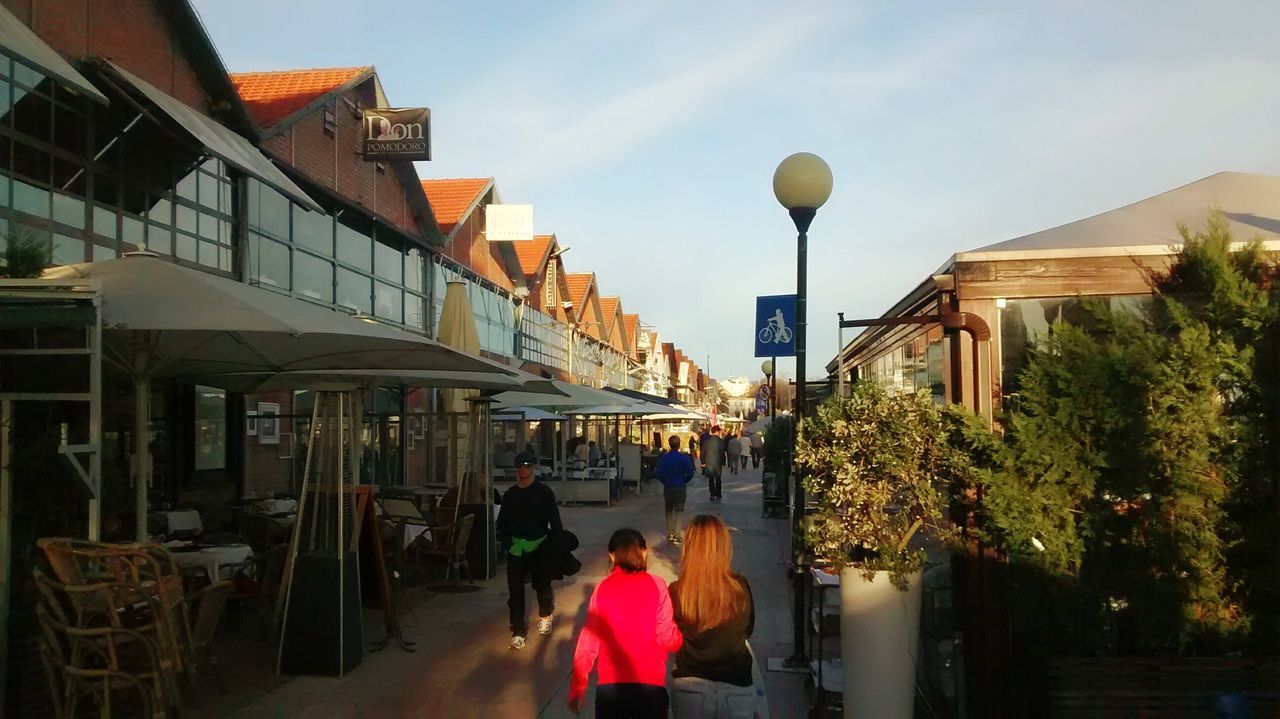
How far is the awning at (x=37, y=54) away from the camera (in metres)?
8.09

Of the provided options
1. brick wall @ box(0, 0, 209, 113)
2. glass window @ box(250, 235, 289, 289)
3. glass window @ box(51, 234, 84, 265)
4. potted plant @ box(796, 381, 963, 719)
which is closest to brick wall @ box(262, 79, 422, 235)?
glass window @ box(250, 235, 289, 289)

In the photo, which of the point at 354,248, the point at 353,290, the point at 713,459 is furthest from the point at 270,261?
the point at 713,459

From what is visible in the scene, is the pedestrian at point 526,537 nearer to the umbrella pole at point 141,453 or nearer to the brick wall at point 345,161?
the umbrella pole at point 141,453

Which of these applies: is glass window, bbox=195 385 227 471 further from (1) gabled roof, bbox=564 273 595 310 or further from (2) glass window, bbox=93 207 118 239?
(1) gabled roof, bbox=564 273 595 310

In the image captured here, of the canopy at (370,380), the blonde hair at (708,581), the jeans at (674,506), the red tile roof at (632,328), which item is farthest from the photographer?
the red tile roof at (632,328)

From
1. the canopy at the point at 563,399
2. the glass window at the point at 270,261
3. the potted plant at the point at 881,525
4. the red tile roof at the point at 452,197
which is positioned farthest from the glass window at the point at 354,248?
the potted plant at the point at 881,525

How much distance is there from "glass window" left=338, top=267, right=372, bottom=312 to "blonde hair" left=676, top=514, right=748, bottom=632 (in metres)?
15.0

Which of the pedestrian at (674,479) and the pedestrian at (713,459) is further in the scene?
the pedestrian at (713,459)

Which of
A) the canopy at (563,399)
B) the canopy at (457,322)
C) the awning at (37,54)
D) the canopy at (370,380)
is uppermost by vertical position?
the awning at (37,54)

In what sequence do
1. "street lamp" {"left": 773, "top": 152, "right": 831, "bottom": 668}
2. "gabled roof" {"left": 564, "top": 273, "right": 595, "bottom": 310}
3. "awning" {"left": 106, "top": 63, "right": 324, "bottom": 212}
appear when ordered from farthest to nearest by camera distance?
"gabled roof" {"left": 564, "top": 273, "right": 595, "bottom": 310} → "awning" {"left": 106, "top": 63, "right": 324, "bottom": 212} → "street lamp" {"left": 773, "top": 152, "right": 831, "bottom": 668}

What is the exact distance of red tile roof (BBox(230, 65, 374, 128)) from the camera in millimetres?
17031

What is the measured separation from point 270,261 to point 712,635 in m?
13.3

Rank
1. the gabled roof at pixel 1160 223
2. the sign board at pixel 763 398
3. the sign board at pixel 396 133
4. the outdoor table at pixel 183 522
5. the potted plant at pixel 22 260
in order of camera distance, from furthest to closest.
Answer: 1. the sign board at pixel 763 398
2. the sign board at pixel 396 133
3. the outdoor table at pixel 183 522
4. the potted plant at pixel 22 260
5. the gabled roof at pixel 1160 223

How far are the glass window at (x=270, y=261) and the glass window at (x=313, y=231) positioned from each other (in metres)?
0.49
